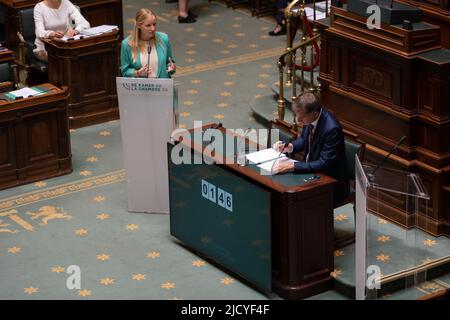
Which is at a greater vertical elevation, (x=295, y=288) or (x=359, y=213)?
(x=359, y=213)

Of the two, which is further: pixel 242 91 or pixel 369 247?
pixel 242 91

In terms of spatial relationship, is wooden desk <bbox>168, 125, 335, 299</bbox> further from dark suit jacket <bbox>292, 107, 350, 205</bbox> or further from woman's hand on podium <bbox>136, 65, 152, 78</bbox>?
woman's hand on podium <bbox>136, 65, 152, 78</bbox>

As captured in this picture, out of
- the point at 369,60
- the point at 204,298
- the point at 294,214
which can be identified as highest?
the point at 369,60

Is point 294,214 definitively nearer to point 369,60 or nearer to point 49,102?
point 369,60

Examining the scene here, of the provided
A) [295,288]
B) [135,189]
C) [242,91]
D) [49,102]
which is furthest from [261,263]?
[242,91]

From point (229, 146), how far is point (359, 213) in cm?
154

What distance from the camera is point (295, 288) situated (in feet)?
31.7

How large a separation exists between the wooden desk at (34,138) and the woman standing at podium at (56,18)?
1437mm

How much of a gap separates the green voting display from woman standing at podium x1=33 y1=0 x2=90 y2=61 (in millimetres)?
3565

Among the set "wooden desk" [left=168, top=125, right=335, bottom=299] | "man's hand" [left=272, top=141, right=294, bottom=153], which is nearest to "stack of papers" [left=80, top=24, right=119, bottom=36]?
"wooden desk" [left=168, top=125, right=335, bottom=299]

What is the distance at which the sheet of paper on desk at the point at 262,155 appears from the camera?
9.94 meters

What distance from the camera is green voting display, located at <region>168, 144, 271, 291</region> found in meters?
9.66

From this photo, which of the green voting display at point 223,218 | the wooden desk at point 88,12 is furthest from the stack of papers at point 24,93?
the wooden desk at point 88,12

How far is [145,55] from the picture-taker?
11.2 metres
